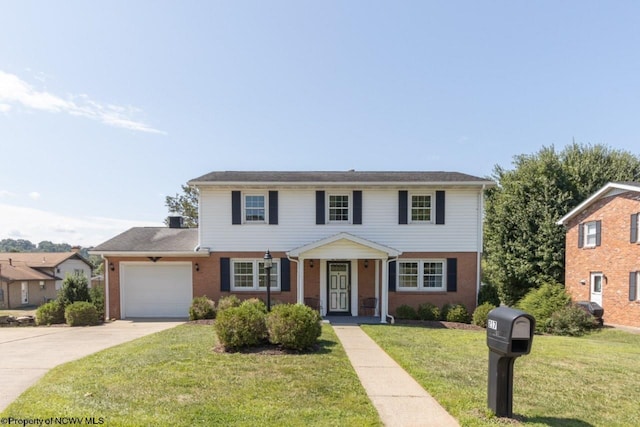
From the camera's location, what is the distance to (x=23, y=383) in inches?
241

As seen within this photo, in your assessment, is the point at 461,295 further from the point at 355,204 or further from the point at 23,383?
the point at 23,383

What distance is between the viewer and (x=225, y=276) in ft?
50.6

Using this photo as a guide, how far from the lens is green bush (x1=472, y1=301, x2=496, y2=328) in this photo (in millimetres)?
13883

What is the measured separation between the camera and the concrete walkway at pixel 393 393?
183 inches

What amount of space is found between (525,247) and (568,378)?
46.6 ft

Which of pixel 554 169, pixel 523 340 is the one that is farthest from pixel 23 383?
pixel 554 169

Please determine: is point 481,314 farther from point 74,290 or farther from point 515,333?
point 74,290

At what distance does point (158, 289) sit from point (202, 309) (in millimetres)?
3039

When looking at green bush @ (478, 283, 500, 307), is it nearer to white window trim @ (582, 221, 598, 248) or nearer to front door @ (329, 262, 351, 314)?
front door @ (329, 262, 351, 314)

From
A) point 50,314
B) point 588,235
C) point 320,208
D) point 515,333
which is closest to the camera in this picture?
point 515,333

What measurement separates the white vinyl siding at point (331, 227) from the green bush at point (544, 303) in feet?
10.1

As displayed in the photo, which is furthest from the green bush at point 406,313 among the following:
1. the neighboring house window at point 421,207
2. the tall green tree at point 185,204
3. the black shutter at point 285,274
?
the tall green tree at point 185,204

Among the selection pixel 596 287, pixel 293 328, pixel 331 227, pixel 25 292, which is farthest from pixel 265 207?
pixel 25 292

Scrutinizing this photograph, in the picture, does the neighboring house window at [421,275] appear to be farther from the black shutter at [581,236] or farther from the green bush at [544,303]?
the black shutter at [581,236]
